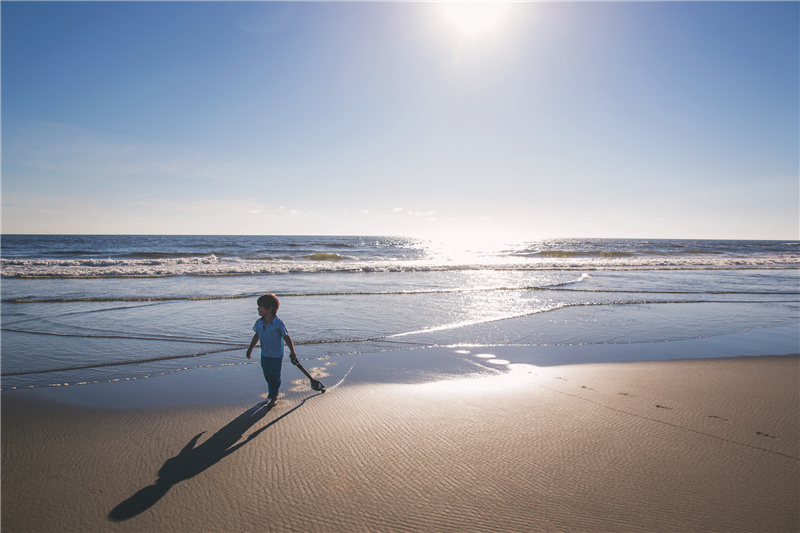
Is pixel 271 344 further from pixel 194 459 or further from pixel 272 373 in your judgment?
pixel 194 459

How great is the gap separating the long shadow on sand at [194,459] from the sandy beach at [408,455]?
16 mm

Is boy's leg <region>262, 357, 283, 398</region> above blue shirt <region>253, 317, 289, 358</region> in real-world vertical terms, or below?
below

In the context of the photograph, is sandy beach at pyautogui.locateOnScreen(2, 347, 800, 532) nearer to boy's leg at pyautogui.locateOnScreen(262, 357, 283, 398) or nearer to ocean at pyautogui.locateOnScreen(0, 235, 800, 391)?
boy's leg at pyautogui.locateOnScreen(262, 357, 283, 398)

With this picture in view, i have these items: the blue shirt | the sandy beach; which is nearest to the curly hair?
the blue shirt

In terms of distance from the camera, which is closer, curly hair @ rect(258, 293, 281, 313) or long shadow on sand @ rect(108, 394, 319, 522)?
long shadow on sand @ rect(108, 394, 319, 522)

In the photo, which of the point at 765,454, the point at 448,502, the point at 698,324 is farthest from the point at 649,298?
the point at 448,502

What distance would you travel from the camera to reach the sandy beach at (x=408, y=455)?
297 cm

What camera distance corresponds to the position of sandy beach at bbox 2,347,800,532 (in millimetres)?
2975

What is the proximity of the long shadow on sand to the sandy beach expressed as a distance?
16mm

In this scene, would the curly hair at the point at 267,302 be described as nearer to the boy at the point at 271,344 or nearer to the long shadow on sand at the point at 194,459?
the boy at the point at 271,344

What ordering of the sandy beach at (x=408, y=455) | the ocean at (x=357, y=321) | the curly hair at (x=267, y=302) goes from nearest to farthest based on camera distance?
the sandy beach at (x=408, y=455) → the curly hair at (x=267, y=302) → the ocean at (x=357, y=321)

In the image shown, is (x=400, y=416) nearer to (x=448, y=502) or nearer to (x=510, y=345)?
(x=448, y=502)

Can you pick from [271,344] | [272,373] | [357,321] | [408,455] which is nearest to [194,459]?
[272,373]

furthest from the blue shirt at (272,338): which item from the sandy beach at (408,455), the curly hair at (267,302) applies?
the sandy beach at (408,455)
